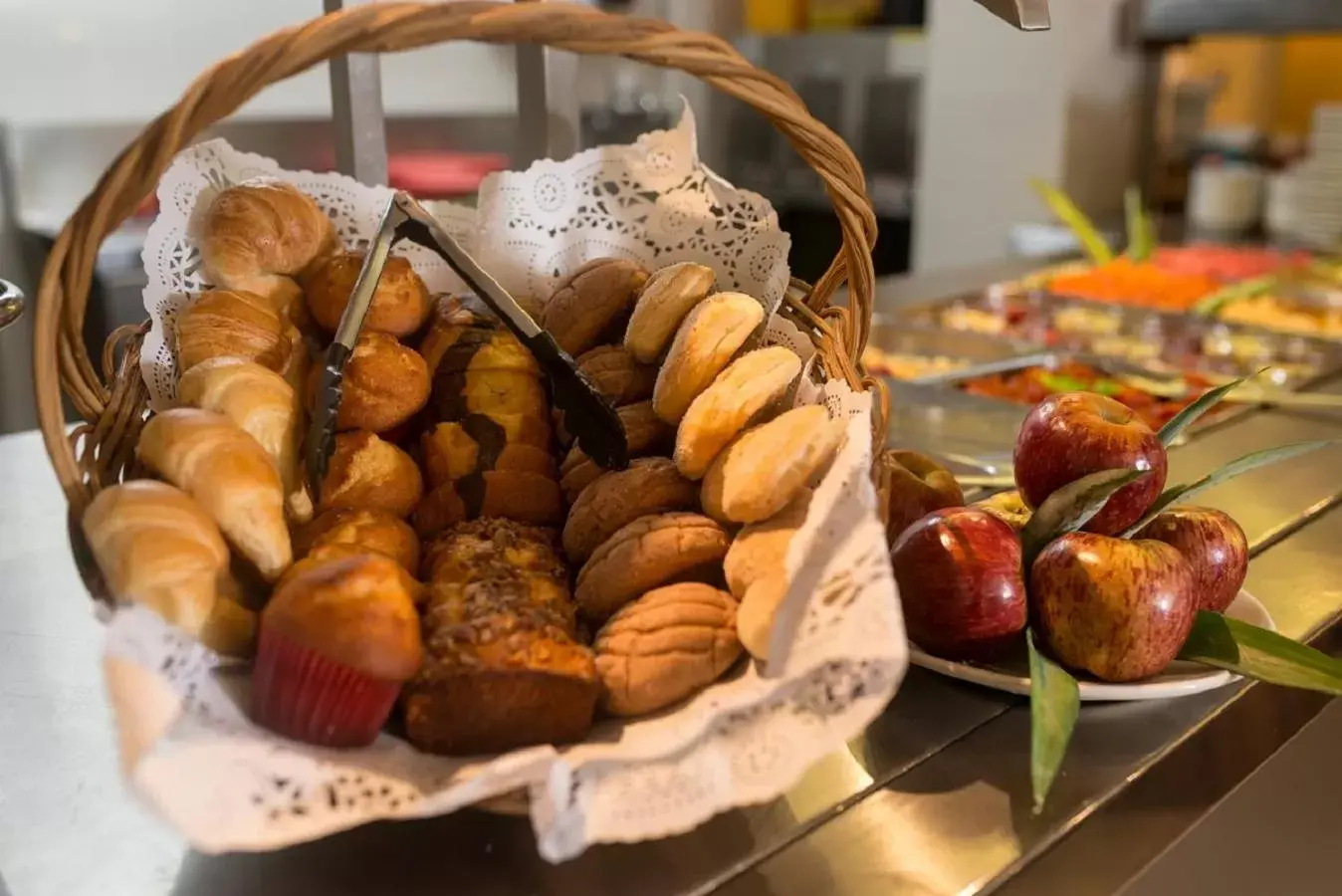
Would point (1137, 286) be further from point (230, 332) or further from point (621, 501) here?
point (230, 332)

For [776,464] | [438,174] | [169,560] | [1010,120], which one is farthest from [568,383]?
[1010,120]

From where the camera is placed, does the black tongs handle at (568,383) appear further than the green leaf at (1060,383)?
No

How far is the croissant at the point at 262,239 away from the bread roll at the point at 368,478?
0.42 feet

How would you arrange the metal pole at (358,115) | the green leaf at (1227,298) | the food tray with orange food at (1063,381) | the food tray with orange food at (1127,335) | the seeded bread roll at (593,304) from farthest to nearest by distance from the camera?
the green leaf at (1227,298), the food tray with orange food at (1127,335), the food tray with orange food at (1063,381), the metal pole at (358,115), the seeded bread roll at (593,304)

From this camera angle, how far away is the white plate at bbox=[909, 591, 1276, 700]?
2.25 feet

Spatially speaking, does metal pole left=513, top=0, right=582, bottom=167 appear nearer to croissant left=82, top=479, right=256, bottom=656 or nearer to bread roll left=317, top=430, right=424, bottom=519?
bread roll left=317, top=430, right=424, bottom=519

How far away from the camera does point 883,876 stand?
1.89 feet

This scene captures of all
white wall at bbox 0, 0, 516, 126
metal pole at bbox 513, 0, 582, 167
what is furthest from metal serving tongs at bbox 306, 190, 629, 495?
white wall at bbox 0, 0, 516, 126

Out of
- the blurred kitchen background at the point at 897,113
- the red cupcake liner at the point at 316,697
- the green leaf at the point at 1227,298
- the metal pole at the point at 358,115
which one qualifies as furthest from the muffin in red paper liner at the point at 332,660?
the blurred kitchen background at the point at 897,113

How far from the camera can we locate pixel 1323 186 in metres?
2.58

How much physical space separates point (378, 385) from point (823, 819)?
1.24 feet

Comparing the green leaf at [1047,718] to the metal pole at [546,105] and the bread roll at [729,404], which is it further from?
the metal pole at [546,105]

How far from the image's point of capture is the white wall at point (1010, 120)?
8.65 ft

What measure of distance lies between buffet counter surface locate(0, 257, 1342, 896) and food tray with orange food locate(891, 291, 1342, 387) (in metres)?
0.94
